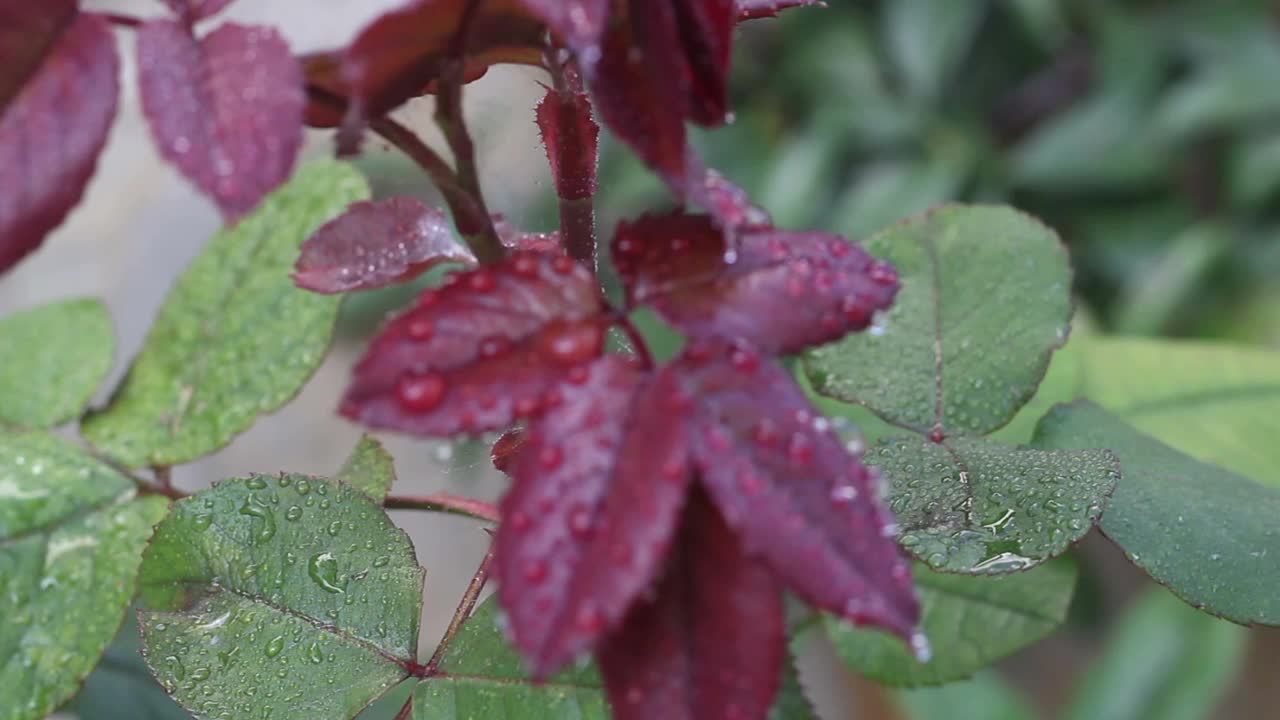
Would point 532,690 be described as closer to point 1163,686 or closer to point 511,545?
point 511,545

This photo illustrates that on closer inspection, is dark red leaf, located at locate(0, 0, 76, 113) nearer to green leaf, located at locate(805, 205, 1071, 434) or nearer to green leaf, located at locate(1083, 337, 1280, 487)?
green leaf, located at locate(805, 205, 1071, 434)

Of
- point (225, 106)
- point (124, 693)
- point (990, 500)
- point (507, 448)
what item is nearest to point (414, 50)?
point (225, 106)

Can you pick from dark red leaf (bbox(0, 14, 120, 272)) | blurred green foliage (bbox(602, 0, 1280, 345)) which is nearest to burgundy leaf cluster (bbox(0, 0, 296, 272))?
dark red leaf (bbox(0, 14, 120, 272))

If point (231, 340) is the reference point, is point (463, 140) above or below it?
above

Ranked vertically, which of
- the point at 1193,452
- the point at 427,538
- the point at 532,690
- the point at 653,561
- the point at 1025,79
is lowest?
the point at 427,538

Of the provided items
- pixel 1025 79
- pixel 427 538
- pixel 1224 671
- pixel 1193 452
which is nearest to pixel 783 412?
pixel 1193 452

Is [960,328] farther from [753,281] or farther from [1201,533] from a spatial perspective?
[753,281]
